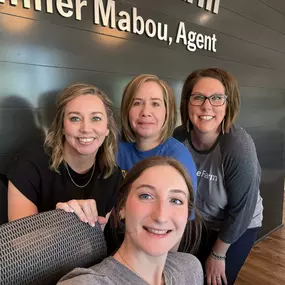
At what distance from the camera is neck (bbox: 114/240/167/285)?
35.3 inches

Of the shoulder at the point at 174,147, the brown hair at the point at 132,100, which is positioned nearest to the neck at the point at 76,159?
the brown hair at the point at 132,100

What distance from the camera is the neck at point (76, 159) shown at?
131 centimetres

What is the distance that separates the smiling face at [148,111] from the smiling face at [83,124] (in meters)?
0.20

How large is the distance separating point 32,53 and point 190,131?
0.93 metres

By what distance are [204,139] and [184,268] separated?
694 millimetres

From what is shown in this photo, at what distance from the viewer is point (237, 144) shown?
1.38 m

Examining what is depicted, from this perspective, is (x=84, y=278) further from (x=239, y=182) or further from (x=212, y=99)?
(x=212, y=99)

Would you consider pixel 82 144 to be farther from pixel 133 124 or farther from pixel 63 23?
pixel 63 23

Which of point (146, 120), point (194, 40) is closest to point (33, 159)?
point (146, 120)

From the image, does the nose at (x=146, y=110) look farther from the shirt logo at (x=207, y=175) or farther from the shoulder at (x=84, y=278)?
the shoulder at (x=84, y=278)

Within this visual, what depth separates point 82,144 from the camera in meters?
1.25

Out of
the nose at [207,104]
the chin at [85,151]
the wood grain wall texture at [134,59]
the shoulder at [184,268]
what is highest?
the wood grain wall texture at [134,59]

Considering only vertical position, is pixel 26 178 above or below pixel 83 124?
below

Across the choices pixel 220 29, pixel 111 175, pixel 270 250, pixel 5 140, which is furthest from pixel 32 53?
pixel 270 250
